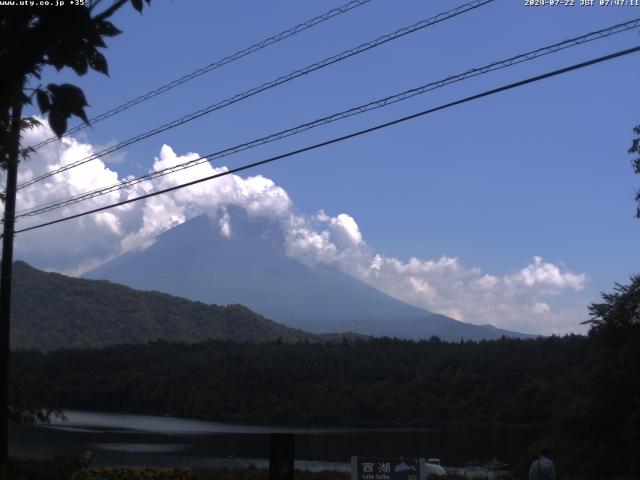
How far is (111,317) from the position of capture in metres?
147

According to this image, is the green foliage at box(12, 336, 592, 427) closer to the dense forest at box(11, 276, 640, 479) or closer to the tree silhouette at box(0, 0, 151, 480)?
the dense forest at box(11, 276, 640, 479)

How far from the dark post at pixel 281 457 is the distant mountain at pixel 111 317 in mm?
128266

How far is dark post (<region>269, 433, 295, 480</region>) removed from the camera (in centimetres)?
1239

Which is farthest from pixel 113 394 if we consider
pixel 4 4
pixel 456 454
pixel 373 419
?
pixel 4 4

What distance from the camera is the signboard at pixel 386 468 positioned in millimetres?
12359

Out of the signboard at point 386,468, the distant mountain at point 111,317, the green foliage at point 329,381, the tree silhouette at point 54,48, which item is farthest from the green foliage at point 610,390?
the distant mountain at point 111,317

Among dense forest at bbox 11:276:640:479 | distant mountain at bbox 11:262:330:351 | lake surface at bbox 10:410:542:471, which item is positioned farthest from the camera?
distant mountain at bbox 11:262:330:351

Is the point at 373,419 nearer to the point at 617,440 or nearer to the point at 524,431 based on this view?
the point at 524,431

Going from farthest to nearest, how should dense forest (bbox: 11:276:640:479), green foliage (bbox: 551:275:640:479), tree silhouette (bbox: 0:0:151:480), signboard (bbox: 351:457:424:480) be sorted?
dense forest (bbox: 11:276:640:479) → green foliage (bbox: 551:275:640:479) → signboard (bbox: 351:457:424:480) → tree silhouette (bbox: 0:0:151:480)

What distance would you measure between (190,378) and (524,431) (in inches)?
1482

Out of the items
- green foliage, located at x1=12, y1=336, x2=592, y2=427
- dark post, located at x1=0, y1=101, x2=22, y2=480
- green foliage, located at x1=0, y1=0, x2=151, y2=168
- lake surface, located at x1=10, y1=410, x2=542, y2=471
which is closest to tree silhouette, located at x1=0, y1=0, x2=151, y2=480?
green foliage, located at x1=0, y1=0, x2=151, y2=168

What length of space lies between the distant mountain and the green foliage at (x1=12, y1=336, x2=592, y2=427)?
51.5 m

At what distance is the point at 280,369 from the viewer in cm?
8400

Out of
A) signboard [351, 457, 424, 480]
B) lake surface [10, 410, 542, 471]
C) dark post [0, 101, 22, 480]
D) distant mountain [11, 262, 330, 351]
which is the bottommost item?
lake surface [10, 410, 542, 471]
